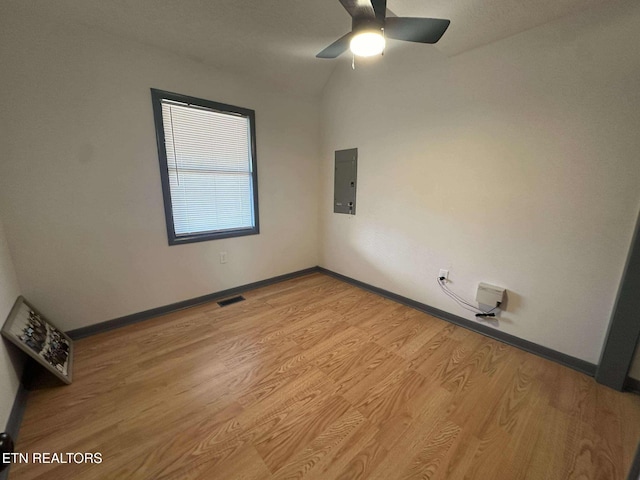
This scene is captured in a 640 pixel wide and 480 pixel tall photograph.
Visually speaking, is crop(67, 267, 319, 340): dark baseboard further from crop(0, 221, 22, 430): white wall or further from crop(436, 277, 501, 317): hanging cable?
crop(436, 277, 501, 317): hanging cable

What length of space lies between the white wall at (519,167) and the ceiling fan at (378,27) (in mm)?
777

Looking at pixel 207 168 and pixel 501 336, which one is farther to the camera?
pixel 207 168

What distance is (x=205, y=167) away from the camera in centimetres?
257

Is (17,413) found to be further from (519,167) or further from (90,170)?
(519,167)

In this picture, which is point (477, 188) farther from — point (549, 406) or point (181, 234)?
point (181, 234)

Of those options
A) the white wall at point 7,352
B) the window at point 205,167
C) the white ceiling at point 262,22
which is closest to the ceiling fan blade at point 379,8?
the white ceiling at point 262,22

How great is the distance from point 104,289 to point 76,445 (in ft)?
4.16

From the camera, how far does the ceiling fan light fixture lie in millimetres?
1418

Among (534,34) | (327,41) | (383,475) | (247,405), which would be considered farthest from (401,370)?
(327,41)

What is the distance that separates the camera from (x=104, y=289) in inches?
84.7

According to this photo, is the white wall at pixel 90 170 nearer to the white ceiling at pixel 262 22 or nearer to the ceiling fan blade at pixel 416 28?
the white ceiling at pixel 262 22

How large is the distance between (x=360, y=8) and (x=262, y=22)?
3.87 ft

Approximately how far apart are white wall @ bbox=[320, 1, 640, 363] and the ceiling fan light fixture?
1001 mm

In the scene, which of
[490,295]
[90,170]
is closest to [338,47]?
[90,170]
